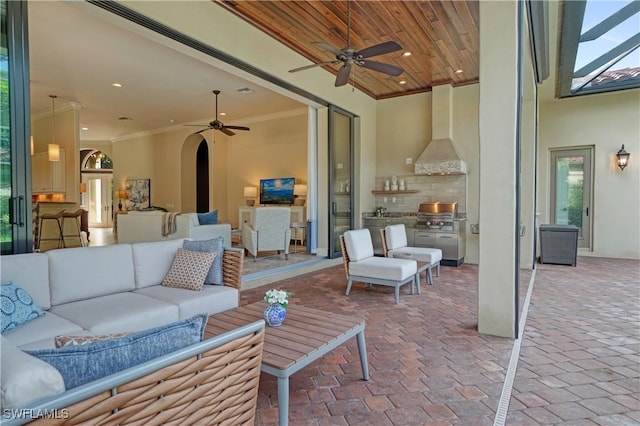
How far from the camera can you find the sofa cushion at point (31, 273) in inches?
93.9

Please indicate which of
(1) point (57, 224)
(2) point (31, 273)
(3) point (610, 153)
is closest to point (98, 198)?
(1) point (57, 224)

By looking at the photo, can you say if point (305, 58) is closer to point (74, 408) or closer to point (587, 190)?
point (74, 408)

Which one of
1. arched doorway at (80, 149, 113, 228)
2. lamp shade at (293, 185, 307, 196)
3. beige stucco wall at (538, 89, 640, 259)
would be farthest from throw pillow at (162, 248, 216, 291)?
arched doorway at (80, 149, 113, 228)

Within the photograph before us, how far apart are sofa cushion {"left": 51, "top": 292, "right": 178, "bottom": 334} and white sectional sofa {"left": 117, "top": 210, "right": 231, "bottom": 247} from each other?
11.6 feet

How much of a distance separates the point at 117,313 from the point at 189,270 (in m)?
0.78

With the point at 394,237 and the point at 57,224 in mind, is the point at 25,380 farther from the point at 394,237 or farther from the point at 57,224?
the point at 57,224

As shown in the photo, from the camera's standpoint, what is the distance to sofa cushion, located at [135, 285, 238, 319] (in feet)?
9.32

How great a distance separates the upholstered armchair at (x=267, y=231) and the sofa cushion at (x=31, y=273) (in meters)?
4.21

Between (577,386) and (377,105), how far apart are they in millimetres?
7155

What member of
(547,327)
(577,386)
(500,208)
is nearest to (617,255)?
(547,327)

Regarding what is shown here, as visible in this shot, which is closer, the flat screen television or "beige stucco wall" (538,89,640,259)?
"beige stucco wall" (538,89,640,259)

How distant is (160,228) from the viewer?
660 cm

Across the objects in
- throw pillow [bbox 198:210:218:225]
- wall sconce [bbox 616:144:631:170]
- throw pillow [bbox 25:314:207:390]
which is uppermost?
wall sconce [bbox 616:144:631:170]

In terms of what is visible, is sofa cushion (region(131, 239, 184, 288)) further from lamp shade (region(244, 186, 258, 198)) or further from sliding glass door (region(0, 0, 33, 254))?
lamp shade (region(244, 186, 258, 198))
